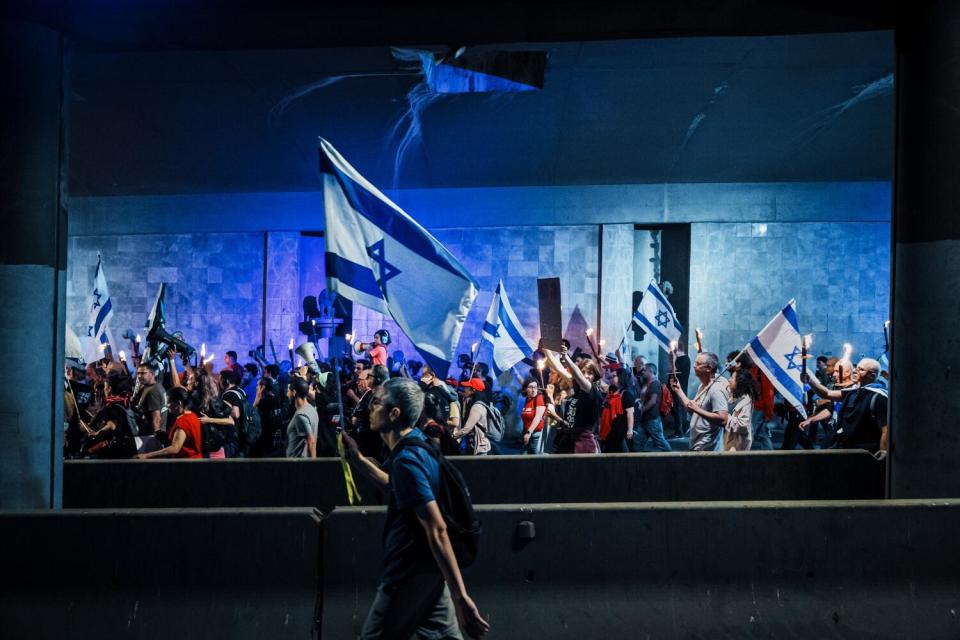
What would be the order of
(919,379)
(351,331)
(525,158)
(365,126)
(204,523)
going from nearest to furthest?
(204,523), (919,379), (365,126), (525,158), (351,331)

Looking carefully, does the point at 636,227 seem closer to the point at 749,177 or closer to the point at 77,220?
the point at 749,177

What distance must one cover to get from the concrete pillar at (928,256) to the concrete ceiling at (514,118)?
386 inches

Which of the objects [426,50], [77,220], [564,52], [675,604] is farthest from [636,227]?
[675,604]

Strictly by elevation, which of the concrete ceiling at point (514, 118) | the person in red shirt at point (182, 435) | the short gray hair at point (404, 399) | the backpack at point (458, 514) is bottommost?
the person in red shirt at point (182, 435)

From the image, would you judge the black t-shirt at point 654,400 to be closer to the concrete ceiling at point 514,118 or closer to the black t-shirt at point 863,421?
the black t-shirt at point 863,421

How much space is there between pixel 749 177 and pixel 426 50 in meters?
10.8

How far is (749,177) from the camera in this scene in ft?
73.8

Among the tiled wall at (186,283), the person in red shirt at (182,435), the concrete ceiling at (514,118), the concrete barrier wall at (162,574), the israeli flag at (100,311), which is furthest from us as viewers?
the tiled wall at (186,283)

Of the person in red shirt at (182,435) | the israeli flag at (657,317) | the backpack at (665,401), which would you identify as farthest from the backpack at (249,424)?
the backpack at (665,401)

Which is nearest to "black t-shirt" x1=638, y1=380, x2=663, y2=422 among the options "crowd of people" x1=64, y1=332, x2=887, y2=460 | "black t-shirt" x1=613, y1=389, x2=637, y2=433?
"crowd of people" x1=64, y1=332, x2=887, y2=460

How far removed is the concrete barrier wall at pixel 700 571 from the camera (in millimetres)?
5148

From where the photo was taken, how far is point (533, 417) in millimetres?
12203

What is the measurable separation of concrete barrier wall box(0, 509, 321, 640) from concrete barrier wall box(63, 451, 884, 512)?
2560 mm

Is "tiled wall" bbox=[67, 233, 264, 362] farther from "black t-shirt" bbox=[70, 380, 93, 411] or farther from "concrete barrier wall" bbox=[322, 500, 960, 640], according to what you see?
"concrete barrier wall" bbox=[322, 500, 960, 640]
